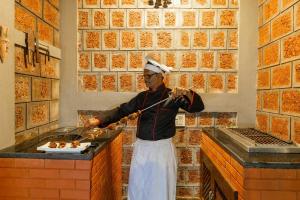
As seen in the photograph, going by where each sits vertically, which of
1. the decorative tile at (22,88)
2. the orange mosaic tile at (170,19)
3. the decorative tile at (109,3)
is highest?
the decorative tile at (109,3)

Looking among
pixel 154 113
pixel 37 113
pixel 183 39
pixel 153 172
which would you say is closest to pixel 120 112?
pixel 154 113

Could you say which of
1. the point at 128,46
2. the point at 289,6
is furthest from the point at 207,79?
the point at 289,6

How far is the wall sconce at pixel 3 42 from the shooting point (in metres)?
1.85

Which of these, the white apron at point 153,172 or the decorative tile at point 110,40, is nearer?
the white apron at point 153,172

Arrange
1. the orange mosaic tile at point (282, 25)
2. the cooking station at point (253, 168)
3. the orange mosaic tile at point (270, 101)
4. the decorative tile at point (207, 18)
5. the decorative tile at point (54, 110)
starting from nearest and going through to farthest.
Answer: the cooking station at point (253, 168), the orange mosaic tile at point (282, 25), the orange mosaic tile at point (270, 101), the decorative tile at point (54, 110), the decorative tile at point (207, 18)

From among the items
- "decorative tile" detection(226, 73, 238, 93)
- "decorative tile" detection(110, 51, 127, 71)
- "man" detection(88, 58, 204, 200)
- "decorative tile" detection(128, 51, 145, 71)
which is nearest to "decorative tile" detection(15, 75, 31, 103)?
"man" detection(88, 58, 204, 200)

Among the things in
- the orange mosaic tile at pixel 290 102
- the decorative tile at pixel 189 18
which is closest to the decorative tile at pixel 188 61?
the decorative tile at pixel 189 18

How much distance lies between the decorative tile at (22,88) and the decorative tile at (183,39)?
1500 mm

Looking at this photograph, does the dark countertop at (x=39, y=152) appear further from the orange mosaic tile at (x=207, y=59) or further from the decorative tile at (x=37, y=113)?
the orange mosaic tile at (x=207, y=59)

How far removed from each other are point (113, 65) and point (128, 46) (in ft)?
0.82

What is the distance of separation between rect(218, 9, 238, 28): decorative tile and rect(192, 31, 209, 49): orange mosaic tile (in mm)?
183

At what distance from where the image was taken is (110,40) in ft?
10.2

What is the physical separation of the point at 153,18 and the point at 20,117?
1632 mm

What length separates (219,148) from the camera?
222cm
